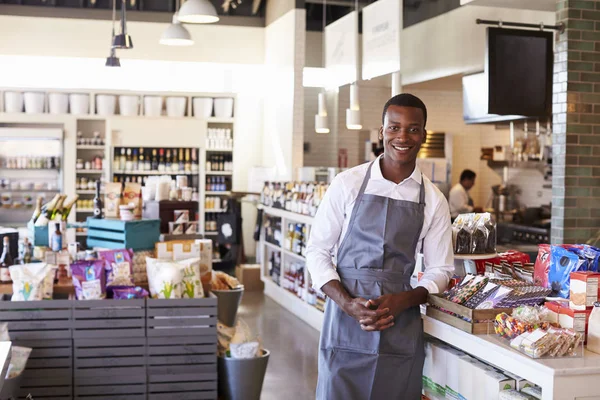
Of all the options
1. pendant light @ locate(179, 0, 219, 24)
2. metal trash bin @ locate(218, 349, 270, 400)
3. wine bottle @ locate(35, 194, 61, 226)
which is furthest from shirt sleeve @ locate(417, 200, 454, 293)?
pendant light @ locate(179, 0, 219, 24)

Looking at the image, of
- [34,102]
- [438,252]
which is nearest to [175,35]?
[34,102]

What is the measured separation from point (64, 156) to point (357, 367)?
9991 millimetres

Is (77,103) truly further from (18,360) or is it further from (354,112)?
(18,360)

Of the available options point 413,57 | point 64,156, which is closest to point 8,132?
point 64,156

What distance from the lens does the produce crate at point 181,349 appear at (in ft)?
16.3

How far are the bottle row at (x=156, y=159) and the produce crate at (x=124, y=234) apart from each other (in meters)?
6.90

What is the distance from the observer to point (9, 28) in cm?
1262

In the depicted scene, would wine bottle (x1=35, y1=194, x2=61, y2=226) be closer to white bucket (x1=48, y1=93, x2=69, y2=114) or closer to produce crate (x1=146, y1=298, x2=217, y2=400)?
produce crate (x1=146, y1=298, x2=217, y2=400)

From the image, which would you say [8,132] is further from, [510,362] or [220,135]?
[510,362]

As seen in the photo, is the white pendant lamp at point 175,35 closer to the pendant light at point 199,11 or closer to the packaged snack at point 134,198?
the pendant light at point 199,11

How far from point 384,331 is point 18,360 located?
2640 mm


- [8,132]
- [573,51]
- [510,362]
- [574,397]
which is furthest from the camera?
[8,132]

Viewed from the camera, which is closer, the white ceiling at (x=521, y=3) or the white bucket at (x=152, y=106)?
the white ceiling at (x=521, y=3)

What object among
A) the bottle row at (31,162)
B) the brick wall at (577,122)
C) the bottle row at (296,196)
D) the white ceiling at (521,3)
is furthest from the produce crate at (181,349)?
the bottle row at (31,162)
